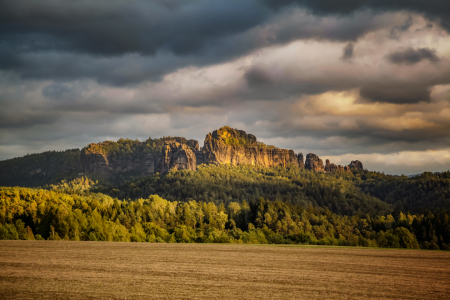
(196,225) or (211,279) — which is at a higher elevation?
(211,279)

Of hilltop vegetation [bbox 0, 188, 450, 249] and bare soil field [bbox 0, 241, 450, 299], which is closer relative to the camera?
bare soil field [bbox 0, 241, 450, 299]

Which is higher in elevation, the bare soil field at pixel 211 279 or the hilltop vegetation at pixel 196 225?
the bare soil field at pixel 211 279

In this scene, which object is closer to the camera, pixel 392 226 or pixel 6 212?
pixel 6 212

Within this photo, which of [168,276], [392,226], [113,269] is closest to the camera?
[168,276]

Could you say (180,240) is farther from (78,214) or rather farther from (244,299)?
(244,299)

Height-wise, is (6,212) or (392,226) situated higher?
(6,212)

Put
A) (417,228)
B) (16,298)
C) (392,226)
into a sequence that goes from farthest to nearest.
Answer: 1. (392,226)
2. (417,228)
3. (16,298)

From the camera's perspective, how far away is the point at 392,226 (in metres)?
134

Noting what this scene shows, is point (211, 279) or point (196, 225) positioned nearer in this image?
point (211, 279)

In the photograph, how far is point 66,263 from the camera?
39.2 metres

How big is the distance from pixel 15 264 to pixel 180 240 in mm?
67030

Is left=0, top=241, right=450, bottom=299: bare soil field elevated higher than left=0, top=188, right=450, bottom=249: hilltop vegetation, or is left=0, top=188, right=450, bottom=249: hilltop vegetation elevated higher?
left=0, top=241, right=450, bottom=299: bare soil field

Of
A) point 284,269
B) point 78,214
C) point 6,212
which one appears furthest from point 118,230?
point 284,269

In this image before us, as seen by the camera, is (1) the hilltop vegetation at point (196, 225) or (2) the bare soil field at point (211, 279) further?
(1) the hilltop vegetation at point (196, 225)
